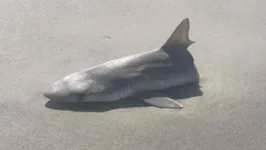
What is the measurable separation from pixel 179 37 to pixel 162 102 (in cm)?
63

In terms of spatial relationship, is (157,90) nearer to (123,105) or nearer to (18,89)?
(123,105)

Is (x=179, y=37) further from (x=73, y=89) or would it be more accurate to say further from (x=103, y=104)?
(x=73, y=89)

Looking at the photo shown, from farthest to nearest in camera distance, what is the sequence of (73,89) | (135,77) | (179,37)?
(179,37) → (135,77) → (73,89)

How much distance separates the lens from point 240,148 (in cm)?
448

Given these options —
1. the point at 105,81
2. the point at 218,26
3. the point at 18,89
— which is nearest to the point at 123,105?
the point at 105,81

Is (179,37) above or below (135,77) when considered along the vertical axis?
above

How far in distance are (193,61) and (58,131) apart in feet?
4.54

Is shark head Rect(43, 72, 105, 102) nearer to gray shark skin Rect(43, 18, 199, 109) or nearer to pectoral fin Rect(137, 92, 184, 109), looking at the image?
gray shark skin Rect(43, 18, 199, 109)

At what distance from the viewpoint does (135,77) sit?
4.99m

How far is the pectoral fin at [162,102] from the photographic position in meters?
4.88

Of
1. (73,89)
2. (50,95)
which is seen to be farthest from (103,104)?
(50,95)

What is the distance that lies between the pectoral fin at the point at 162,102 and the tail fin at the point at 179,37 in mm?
516

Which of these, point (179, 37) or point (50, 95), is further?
point (179, 37)

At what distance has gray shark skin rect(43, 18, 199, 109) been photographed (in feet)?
15.9
